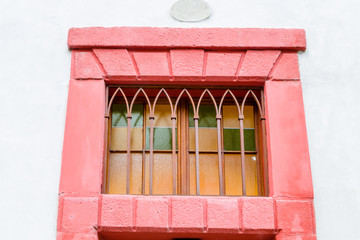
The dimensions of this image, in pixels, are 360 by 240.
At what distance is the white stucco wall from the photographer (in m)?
4.75

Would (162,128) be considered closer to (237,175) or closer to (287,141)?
(237,175)

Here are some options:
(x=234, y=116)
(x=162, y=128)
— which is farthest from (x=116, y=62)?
(x=234, y=116)

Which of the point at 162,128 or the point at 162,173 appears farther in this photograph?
the point at 162,128

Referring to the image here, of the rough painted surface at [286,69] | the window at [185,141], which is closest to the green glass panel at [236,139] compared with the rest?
the window at [185,141]

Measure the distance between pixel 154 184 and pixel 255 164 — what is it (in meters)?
0.91

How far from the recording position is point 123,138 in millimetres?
5188

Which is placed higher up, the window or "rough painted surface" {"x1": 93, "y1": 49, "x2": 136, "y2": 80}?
"rough painted surface" {"x1": 93, "y1": 49, "x2": 136, "y2": 80}

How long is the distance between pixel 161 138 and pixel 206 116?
0.46m

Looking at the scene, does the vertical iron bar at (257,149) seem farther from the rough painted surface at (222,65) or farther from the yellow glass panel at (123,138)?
the yellow glass panel at (123,138)

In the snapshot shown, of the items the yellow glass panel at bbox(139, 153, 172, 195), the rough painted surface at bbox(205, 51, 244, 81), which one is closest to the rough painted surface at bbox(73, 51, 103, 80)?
the yellow glass panel at bbox(139, 153, 172, 195)

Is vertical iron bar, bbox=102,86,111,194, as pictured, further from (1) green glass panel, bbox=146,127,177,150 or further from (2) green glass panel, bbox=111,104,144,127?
(1) green glass panel, bbox=146,127,177,150

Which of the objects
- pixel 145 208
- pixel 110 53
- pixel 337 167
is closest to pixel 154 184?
pixel 145 208

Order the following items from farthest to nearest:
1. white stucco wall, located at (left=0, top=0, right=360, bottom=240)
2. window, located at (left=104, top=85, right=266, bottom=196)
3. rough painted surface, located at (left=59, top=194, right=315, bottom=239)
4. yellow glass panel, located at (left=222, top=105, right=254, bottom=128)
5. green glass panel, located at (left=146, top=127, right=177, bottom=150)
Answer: yellow glass panel, located at (left=222, top=105, right=254, bottom=128) → green glass panel, located at (left=146, top=127, right=177, bottom=150) → window, located at (left=104, top=85, right=266, bottom=196) → white stucco wall, located at (left=0, top=0, right=360, bottom=240) → rough painted surface, located at (left=59, top=194, right=315, bottom=239)

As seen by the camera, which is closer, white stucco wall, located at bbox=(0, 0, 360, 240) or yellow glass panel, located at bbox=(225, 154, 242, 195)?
white stucco wall, located at bbox=(0, 0, 360, 240)
